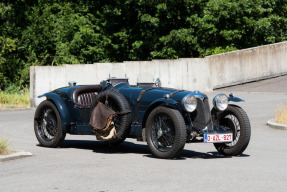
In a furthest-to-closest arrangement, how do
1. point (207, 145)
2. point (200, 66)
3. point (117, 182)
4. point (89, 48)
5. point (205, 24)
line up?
point (89, 48) → point (205, 24) → point (200, 66) → point (207, 145) → point (117, 182)

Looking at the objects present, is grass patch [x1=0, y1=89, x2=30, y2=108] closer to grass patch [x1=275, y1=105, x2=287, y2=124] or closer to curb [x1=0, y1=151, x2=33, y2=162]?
grass patch [x1=275, y1=105, x2=287, y2=124]

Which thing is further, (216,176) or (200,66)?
(200,66)

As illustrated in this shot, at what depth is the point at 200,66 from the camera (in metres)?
30.1

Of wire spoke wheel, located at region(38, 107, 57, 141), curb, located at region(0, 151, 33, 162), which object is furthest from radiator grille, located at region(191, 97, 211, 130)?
wire spoke wheel, located at region(38, 107, 57, 141)

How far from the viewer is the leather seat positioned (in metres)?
13.5

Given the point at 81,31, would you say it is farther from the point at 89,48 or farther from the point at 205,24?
the point at 205,24

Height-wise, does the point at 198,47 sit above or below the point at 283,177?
above

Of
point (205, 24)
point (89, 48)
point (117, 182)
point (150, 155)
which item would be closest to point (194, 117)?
point (150, 155)

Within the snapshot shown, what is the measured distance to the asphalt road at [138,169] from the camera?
8.81 meters

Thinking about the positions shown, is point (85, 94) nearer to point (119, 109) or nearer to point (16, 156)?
point (119, 109)

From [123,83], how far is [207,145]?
2713 millimetres

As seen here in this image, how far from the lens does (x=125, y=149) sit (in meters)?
13.5

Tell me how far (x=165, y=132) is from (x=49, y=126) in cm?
314

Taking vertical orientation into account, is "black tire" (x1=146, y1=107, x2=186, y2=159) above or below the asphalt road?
above
